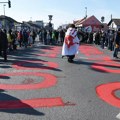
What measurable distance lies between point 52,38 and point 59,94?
99.0 feet

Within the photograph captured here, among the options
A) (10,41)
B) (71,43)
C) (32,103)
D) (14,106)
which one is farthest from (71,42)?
(14,106)

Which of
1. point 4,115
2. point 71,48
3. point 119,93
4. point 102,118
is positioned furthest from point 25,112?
point 71,48

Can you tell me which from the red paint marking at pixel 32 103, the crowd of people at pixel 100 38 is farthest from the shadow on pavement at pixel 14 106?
the crowd of people at pixel 100 38

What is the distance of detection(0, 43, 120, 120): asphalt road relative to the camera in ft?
23.7

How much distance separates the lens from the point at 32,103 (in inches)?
318

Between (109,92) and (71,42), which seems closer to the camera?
(109,92)

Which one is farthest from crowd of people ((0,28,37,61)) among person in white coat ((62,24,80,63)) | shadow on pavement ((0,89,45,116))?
shadow on pavement ((0,89,45,116))

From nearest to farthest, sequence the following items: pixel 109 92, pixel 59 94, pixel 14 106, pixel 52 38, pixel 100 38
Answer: pixel 14 106 < pixel 59 94 < pixel 109 92 < pixel 100 38 < pixel 52 38

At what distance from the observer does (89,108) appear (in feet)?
25.3

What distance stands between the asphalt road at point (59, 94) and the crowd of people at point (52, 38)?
5.24 metres

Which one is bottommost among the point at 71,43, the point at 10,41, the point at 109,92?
the point at 109,92

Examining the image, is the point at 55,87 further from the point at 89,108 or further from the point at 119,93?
the point at 89,108

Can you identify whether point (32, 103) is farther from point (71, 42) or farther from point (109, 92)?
point (71, 42)

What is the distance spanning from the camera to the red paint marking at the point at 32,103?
25.6ft
